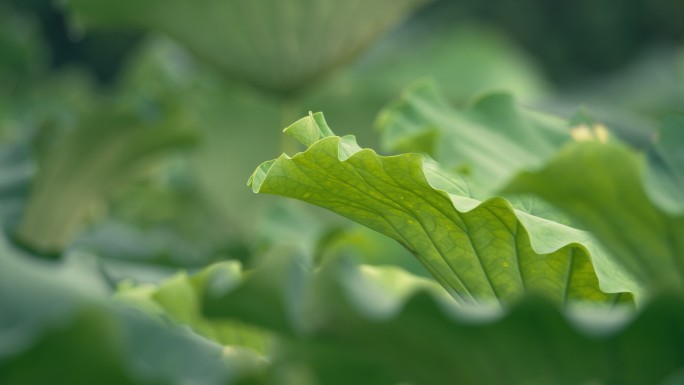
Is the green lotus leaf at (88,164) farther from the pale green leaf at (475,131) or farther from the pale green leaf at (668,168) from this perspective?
the pale green leaf at (668,168)

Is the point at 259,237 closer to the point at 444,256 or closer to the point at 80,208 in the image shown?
the point at 80,208

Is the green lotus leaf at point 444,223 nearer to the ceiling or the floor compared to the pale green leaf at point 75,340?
nearer to the ceiling

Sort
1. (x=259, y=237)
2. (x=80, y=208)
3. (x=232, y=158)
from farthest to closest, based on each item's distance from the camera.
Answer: (x=232, y=158)
(x=80, y=208)
(x=259, y=237)

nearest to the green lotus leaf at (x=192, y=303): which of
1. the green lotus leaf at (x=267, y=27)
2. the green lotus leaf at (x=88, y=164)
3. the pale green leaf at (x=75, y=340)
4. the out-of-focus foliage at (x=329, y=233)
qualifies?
the out-of-focus foliage at (x=329, y=233)

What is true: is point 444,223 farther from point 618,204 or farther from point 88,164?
point 88,164

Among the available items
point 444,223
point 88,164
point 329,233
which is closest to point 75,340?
point 444,223

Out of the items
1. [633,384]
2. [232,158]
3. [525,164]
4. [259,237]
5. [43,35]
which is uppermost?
[43,35]

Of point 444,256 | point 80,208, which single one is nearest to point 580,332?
point 444,256
